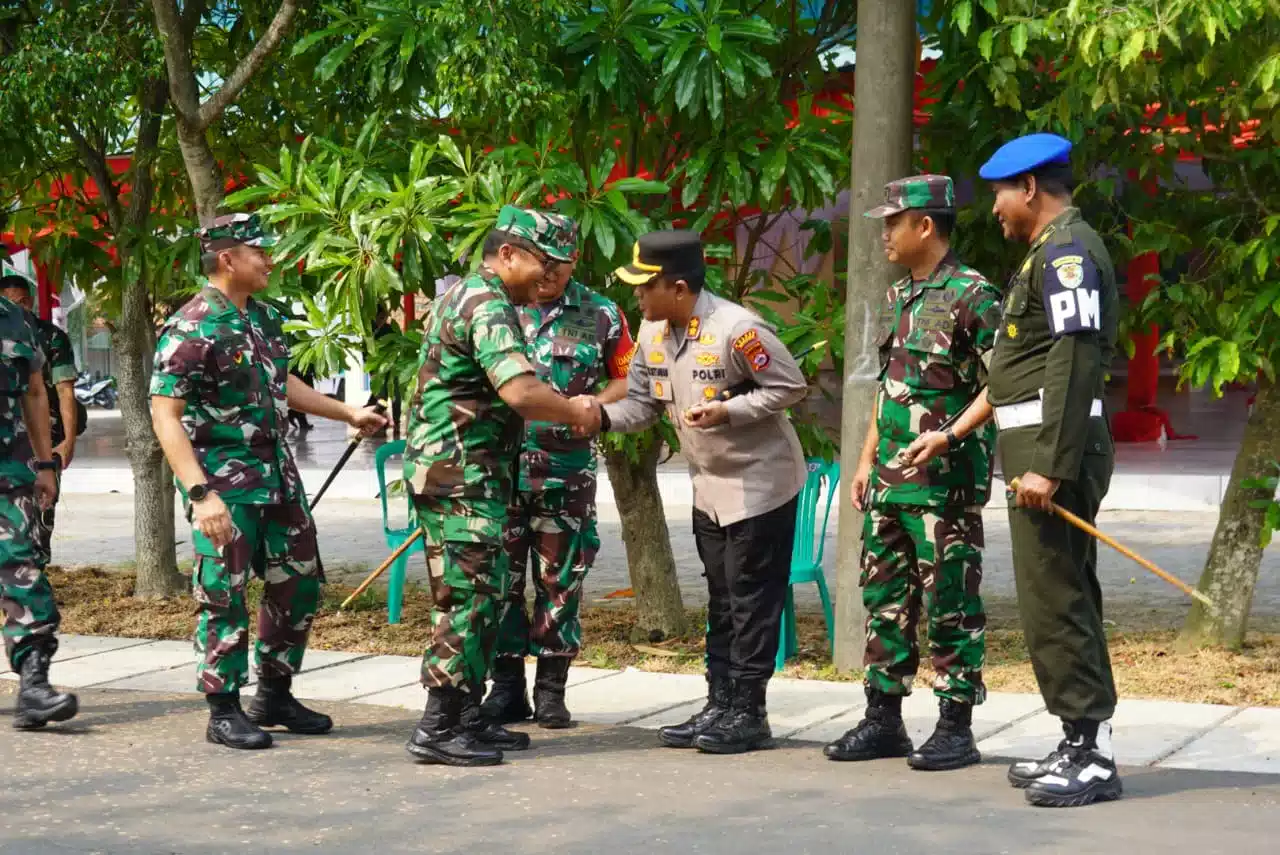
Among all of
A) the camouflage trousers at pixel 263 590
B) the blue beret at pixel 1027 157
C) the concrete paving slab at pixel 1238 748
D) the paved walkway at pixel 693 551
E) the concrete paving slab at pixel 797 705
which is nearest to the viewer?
the blue beret at pixel 1027 157

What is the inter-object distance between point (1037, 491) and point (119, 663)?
15.7 feet

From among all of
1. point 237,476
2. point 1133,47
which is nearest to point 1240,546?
point 1133,47

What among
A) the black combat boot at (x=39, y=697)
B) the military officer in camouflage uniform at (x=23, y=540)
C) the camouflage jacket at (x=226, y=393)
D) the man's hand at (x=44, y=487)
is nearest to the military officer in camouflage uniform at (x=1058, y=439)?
the camouflage jacket at (x=226, y=393)

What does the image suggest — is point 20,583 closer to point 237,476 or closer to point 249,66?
point 237,476

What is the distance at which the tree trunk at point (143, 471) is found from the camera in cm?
1017

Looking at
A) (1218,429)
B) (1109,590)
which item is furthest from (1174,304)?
(1218,429)

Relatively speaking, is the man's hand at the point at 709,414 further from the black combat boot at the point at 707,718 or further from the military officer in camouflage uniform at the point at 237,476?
the military officer in camouflage uniform at the point at 237,476

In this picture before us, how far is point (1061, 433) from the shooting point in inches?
208

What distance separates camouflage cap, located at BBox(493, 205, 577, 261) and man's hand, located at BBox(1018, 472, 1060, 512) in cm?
179

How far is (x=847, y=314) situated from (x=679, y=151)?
136 centimetres

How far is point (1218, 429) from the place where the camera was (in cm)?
2044

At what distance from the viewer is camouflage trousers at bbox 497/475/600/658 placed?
6.67m

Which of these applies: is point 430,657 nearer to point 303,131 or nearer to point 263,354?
point 263,354

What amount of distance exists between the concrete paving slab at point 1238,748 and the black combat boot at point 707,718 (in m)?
1.51
